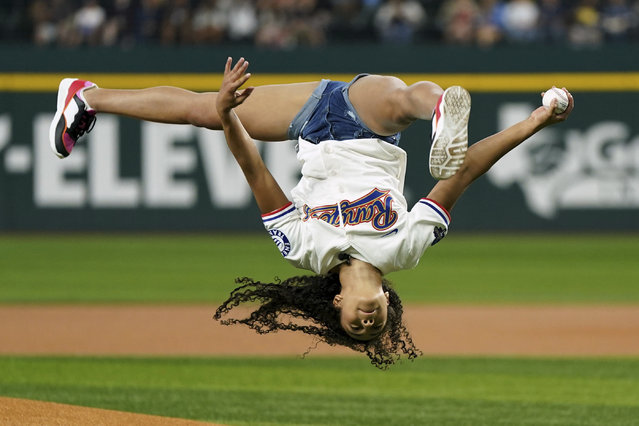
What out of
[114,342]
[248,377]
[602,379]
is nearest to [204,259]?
[114,342]

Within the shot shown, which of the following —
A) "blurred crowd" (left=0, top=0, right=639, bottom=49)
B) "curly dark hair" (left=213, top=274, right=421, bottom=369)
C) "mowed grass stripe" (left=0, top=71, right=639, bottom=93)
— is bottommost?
"curly dark hair" (left=213, top=274, right=421, bottom=369)

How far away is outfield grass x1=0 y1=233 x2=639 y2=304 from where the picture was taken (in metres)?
12.9

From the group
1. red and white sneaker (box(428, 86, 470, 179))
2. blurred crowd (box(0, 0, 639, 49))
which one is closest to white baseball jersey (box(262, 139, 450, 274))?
red and white sneaker (box(428, 86, 470, 179))

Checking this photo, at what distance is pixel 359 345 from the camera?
6285 millimetres

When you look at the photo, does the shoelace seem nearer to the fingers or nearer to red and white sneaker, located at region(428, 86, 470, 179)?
the fingers

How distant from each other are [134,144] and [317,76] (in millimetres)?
3061

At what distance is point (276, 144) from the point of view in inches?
663

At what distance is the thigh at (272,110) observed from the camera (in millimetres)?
6086

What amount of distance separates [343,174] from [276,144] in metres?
11.1

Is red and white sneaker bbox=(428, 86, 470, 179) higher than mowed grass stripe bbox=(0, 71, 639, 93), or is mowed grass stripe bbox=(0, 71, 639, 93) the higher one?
mowed grass stripe bbox=(0, 71, 639, 93)

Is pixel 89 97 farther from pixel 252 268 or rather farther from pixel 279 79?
pixel 279 79

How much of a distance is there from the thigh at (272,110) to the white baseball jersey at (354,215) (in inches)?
9.5

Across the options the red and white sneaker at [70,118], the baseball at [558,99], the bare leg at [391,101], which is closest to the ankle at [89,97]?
the red and white sneaker at [70,118]

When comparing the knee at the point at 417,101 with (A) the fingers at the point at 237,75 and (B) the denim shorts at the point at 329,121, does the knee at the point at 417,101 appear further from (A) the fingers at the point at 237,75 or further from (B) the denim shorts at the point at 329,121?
(A) the fingers at the point at 237,75
